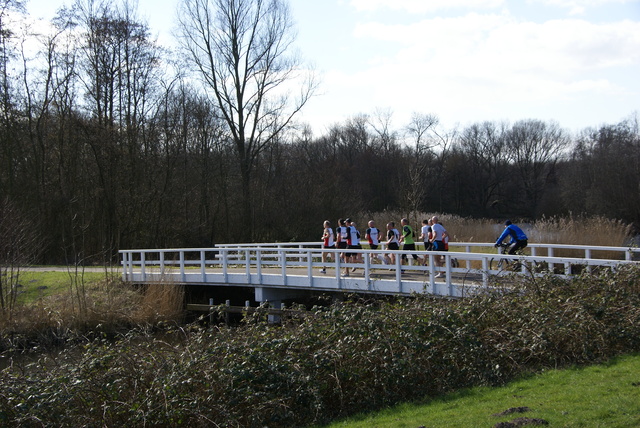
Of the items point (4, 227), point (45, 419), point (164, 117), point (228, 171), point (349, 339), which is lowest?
point (45, 419)

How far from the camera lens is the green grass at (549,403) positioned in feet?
19.8

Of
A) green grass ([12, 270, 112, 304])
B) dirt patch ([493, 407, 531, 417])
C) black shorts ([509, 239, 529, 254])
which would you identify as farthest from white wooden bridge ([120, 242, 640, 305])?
dirt patch ([493, 407, 531, 417])

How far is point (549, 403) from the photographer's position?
6594 mm

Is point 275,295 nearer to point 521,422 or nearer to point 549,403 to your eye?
point 549,403

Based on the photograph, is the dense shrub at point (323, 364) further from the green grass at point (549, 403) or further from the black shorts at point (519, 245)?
the black shorts at point (519, 245)

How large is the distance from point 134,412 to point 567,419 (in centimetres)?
467

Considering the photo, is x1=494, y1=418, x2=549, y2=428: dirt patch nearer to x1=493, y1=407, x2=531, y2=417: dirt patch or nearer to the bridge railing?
x1=493, y1=407, x2=531, y2=417: dirt patch

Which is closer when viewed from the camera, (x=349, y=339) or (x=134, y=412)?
(x=134, y=412)

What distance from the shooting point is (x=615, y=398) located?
644cm

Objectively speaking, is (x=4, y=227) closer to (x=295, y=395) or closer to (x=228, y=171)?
(x=295, y=395)

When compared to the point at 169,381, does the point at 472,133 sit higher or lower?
higher

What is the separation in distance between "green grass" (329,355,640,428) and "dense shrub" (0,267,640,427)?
43 centimetres

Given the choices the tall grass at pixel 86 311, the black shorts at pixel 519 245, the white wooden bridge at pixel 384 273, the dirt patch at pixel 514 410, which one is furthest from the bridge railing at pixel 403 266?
the dirt patch at pixel 514 410

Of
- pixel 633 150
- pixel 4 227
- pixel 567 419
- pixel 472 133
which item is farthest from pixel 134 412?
pixel 472 133
